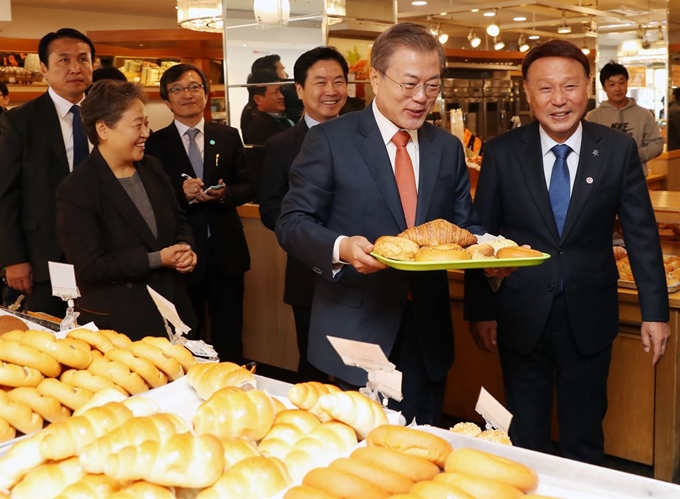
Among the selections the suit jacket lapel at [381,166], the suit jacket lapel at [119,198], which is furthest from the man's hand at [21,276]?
the suit jacket lapel at [381,166]

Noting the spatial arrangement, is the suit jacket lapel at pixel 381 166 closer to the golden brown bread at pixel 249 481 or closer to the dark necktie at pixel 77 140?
the golden brown bread at pixel 249 481

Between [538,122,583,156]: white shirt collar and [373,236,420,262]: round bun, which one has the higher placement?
[538,122,583,156]: white shirt collar

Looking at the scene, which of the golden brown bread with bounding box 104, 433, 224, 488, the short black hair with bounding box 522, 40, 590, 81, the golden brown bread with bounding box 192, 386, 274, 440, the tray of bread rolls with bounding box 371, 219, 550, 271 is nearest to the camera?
the golden brown bread with bounding box 104, 433, 224, 488

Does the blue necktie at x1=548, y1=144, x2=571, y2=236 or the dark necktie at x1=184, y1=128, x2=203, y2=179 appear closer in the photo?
the blue necktie at x1=548, y1=144, x2=571, y2=236

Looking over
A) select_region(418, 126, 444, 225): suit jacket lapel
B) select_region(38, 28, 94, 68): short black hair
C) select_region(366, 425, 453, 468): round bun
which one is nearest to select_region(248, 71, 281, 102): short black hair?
select_region(38, 28, 94, 68): short black hair

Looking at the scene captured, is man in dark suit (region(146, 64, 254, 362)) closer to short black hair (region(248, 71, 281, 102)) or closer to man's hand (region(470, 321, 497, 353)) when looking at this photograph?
short black hair (region(248, 71, 281, 102))

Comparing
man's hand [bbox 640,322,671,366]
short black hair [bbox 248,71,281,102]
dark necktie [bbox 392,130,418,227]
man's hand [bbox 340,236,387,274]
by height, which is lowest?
man's hand [bbox 640,322,671,366]

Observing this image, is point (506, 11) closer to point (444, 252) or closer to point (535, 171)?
point (535, 171)

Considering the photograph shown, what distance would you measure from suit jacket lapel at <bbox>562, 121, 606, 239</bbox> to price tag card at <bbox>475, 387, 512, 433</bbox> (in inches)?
36.9

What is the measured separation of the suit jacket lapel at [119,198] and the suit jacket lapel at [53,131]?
25.9 inches

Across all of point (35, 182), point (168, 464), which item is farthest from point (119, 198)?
point (168, 464)

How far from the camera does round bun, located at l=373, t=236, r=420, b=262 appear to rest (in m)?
1.87

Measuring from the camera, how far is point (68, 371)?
180 centimetres

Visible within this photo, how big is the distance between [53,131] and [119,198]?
851mm
